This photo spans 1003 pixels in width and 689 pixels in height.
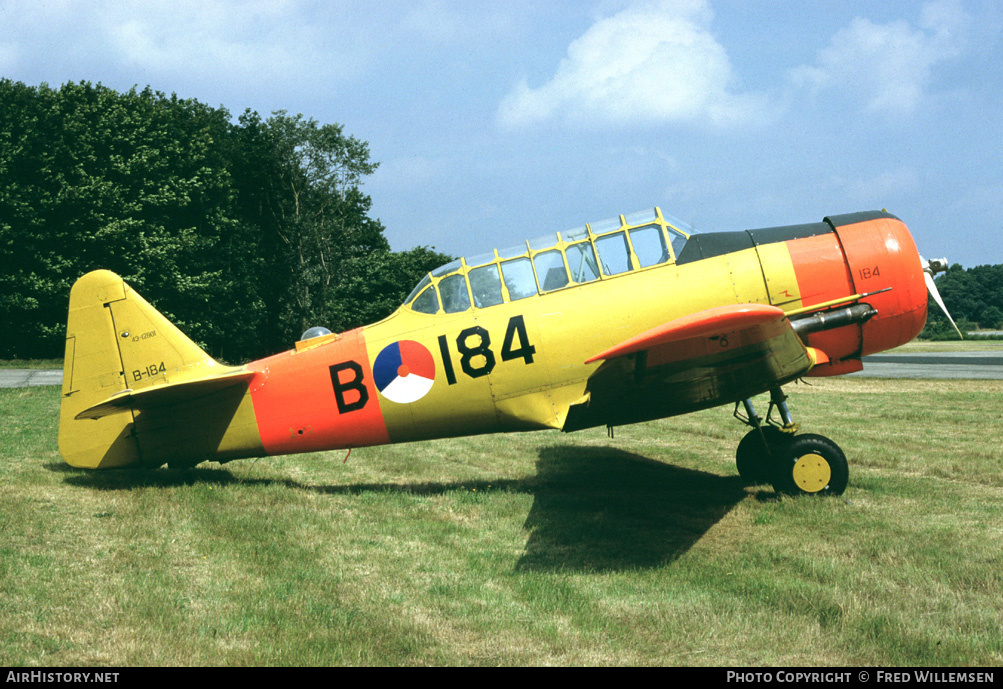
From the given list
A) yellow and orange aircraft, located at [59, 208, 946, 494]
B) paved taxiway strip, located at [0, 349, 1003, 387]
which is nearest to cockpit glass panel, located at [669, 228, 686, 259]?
yellow and orange aircraft, located at [59, 208, 946, 494]

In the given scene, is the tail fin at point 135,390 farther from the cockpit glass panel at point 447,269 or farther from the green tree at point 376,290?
the green tree at point 376,290

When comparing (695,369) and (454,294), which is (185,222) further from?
(695,369)

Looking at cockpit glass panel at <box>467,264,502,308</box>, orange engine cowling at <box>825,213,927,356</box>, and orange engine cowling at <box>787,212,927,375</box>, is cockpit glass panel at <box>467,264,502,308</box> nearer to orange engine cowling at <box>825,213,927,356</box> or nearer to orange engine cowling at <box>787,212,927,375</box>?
orange engine cowling at <box>787,212,927,375</box>

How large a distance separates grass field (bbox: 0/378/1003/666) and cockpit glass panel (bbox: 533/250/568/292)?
2.41 meters

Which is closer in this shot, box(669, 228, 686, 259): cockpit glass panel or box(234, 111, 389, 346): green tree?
box(669, 228, 686, 259): cockpit glass panel

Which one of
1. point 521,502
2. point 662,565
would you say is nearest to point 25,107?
point 521,502

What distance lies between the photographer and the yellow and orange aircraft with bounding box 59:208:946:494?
7043 millimetres

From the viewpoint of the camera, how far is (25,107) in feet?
102

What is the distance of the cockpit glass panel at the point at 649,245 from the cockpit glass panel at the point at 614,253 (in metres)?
0.11

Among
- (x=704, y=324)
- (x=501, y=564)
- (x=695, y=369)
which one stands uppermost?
(x=704, y=324)

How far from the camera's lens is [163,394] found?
7.60m

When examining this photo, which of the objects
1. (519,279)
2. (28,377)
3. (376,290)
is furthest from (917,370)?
(28,377)

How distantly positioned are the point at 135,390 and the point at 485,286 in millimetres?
4111
